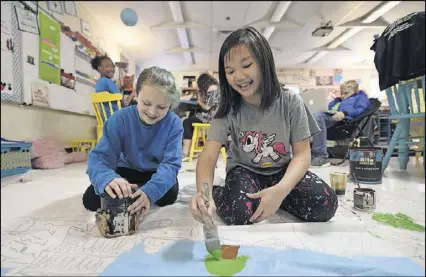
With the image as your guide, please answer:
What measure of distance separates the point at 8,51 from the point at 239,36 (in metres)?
0.33

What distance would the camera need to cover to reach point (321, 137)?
5.07ft

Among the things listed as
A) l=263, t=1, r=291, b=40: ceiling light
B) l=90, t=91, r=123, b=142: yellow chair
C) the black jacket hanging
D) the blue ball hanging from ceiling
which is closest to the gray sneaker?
the black jacket hanging

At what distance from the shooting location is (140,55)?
499 mm

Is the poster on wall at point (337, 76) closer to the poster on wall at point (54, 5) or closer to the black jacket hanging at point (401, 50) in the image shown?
the black jacket hanging at point (401, 50)

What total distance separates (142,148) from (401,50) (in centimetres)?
64

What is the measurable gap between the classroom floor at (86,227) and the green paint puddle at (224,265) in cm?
8

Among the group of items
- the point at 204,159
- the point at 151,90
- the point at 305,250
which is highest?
the point at 151,90

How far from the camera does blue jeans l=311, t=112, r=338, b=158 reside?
1.48 m

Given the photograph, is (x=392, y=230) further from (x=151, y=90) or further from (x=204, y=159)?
(x=151, y=90)

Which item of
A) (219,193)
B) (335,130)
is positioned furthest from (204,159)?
(335,130)

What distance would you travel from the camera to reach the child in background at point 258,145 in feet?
1.70

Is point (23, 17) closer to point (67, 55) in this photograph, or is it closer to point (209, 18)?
point (209, 18)

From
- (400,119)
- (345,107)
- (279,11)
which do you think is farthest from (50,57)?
(345,107)

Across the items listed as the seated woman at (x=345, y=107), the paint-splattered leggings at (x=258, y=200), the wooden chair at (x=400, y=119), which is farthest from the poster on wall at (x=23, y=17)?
the seated woman at (x=345, y=107)
